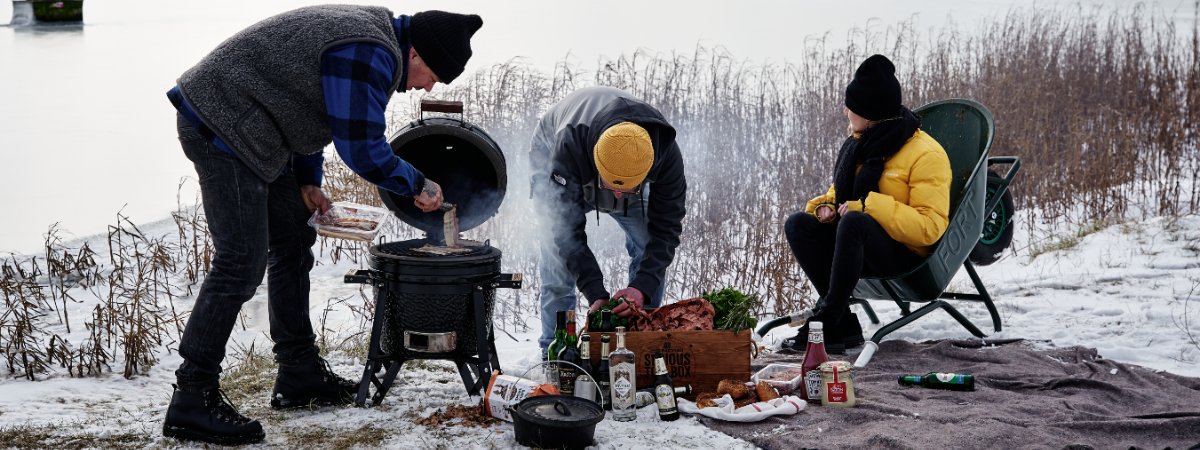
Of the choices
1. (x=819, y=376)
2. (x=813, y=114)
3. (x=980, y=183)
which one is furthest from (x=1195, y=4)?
(x=819, y=376)

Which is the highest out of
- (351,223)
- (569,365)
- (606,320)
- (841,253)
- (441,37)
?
(441,37)

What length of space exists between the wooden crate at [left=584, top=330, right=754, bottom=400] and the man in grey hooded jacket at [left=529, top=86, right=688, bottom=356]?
16cm

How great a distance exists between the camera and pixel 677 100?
25.7 ft

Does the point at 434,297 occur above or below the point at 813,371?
above

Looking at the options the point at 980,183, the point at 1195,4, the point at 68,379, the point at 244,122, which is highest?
the point at 1195,4

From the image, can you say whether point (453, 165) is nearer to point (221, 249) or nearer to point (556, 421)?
point (221, 249)

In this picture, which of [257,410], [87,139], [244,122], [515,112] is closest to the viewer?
[244,122]

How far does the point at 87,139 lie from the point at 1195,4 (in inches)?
604

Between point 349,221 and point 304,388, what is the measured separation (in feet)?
2.55

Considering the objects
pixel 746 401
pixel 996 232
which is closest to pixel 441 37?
pixel 746 401

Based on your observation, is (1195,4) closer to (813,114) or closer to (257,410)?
(813,114)

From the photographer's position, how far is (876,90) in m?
4.07

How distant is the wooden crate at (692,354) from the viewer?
3467 millimetres

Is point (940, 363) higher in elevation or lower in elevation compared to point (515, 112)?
lower
